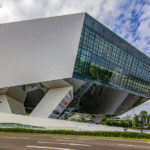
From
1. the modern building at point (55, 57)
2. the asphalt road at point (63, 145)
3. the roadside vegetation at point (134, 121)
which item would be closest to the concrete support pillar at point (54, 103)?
the modern building at point (55, 57)

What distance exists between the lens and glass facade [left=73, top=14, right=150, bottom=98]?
86.4 feet

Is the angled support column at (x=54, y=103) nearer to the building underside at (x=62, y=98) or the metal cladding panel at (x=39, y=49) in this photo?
the building underside at (x=62, y=98)

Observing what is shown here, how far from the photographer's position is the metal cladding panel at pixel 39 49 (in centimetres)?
2431

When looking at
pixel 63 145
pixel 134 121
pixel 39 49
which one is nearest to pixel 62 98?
pixel 39 49

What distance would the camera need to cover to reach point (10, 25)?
2478 cm

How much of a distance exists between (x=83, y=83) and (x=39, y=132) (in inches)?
515

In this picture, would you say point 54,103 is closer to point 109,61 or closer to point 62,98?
point 62,98

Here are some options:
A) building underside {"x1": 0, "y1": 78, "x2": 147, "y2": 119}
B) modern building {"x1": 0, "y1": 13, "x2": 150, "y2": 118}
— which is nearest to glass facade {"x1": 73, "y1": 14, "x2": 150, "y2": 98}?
modern building {"x1": 0, "y1": 13, "x2": 150, "y2": 118}

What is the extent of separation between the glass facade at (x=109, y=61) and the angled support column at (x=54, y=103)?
3751mm

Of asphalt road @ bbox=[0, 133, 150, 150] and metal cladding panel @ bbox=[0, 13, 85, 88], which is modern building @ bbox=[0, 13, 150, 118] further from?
asphalt road @ bbox=[0, 133, 150, 150]

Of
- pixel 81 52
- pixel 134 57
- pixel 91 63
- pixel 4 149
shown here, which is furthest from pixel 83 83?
pixel 4 149

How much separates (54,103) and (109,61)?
558 inches

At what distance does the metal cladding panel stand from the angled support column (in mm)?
3737

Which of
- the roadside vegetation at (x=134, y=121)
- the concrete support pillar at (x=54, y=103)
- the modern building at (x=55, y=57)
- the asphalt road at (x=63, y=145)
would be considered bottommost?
the roadside vegetation at (x=134, y=121)
